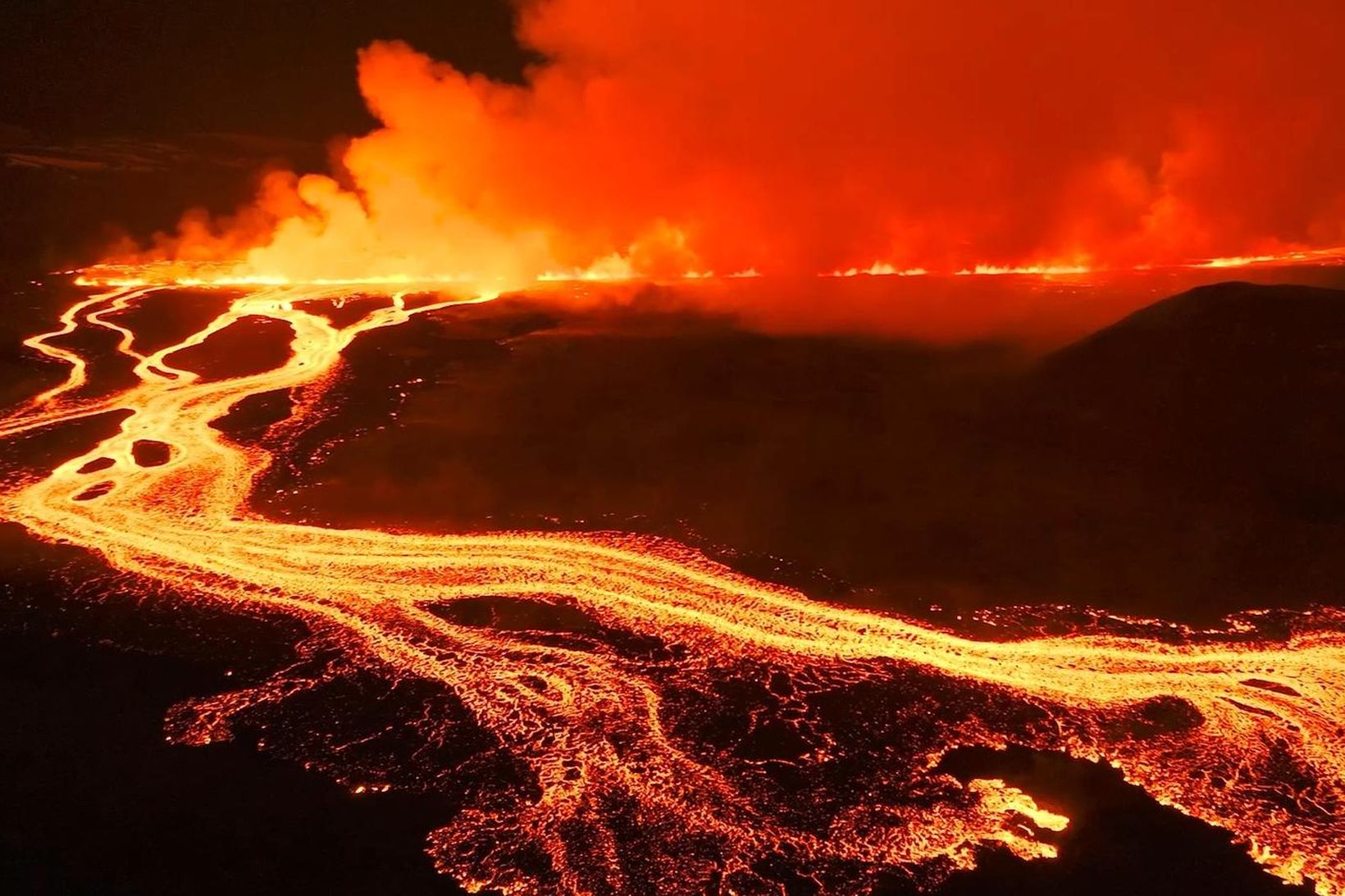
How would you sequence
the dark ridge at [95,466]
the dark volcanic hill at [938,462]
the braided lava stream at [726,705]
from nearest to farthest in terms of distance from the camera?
the braided lava stream at [726,705]
the dark volcanic hill at [938,462]
the dark ridge at [95,466]

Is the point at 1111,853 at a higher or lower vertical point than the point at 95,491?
lower

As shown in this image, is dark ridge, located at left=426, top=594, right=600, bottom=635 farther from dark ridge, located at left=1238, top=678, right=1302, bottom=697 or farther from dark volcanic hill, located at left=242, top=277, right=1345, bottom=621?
dark ridge, located at left=1238, top=678, right=1302, bottom=697

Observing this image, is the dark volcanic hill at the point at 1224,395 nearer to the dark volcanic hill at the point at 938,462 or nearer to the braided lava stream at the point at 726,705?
the dark volcanic hill at the point at 938,462

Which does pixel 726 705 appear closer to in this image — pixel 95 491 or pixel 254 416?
pixel 95 491

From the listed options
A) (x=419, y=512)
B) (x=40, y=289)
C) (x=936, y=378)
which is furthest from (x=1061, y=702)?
(x=40, y=289)

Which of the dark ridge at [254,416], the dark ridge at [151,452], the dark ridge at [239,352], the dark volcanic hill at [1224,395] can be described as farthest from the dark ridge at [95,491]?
the dark volcanic hill at [1224,395]

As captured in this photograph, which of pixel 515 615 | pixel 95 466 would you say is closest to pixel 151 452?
pixel 95 466

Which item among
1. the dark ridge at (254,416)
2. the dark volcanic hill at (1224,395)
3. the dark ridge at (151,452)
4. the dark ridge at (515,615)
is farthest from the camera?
the dark ridge at (254,416)

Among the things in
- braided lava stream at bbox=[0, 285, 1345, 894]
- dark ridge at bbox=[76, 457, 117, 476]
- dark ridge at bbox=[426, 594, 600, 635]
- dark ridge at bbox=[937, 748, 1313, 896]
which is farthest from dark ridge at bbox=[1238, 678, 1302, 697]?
dark ridge at bbox=[76, 457, 117, 476]
